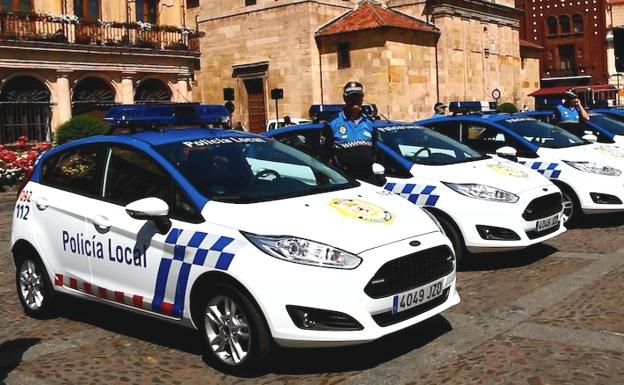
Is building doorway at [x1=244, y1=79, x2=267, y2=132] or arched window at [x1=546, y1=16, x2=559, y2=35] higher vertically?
arched window at [x1=546, y1=16, x2=559, y2=35]

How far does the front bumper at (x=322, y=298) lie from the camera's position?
4.44m

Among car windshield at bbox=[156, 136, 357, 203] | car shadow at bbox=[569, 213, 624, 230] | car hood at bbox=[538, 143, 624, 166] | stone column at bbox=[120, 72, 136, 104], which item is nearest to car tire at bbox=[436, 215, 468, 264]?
car windshield at bbox=[156, 136, 357, 203]

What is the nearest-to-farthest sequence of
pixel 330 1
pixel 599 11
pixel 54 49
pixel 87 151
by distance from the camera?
pixel 87 151, pixel 54 49, pixel 330 1, pixel 599 11

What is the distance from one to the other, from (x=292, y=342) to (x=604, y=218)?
7185 mm

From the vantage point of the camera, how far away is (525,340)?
5.20 meters

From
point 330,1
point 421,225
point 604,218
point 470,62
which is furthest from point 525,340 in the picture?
point 470,62

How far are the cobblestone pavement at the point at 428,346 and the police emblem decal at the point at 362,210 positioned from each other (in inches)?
37.1

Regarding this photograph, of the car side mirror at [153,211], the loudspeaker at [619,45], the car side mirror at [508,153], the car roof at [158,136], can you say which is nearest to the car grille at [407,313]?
the car side mirror at [153,211]

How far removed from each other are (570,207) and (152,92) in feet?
81.5

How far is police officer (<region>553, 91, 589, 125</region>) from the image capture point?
1261 cm

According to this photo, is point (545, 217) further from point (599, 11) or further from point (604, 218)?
point (599, 11)

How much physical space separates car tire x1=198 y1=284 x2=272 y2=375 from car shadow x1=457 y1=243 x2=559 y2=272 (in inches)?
136

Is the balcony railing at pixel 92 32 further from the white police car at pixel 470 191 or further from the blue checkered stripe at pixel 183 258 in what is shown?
the blue checkered stripe at pixel 183 258

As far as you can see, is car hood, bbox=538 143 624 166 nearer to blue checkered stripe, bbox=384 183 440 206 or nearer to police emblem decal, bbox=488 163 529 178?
police emblem decal, bbox=488 163 529 178
